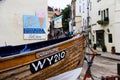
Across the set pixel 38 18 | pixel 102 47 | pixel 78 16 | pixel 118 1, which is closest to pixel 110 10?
pixel 118 1

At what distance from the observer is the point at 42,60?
25.8ft

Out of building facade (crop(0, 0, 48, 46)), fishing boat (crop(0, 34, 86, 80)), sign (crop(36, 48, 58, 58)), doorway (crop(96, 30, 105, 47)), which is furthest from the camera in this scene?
doorway (crop(96, 30, 105, 47))

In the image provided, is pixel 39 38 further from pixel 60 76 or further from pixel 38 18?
pixel 60 76

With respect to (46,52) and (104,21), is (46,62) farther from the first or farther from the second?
(104,21)

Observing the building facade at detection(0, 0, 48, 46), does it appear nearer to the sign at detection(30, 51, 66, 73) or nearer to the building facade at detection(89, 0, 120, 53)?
the sign at detection(30, 51, 66, 73)

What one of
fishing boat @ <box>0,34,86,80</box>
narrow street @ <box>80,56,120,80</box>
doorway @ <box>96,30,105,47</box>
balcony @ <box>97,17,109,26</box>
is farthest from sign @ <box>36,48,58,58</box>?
doorway @ <box>96,30,105,47</box>

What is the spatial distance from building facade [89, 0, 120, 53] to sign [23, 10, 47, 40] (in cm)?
1241

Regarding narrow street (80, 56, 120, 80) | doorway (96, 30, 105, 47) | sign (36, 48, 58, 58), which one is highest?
sign (36, 48, 58, 58)

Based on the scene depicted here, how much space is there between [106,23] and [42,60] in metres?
25.8

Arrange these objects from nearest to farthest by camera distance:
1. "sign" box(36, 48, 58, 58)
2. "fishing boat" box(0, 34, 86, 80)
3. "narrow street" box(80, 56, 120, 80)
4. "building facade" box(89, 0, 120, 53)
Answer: "fishing boat" box(0, 34, 86, 80), "sign" box(36, 48, 58, 58), "narrow street" box(80, 56, 120, 80), "building facade" box(89, 0, 120, 53)

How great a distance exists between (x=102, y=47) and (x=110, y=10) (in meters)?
4.58

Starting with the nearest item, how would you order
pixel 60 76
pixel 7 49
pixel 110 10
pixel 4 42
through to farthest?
pixel 60 76 < pixel 7 49 < pixel 4 42 < pixel 110 10

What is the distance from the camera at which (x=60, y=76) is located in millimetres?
8625

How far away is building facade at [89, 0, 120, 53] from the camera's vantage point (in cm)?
3012
